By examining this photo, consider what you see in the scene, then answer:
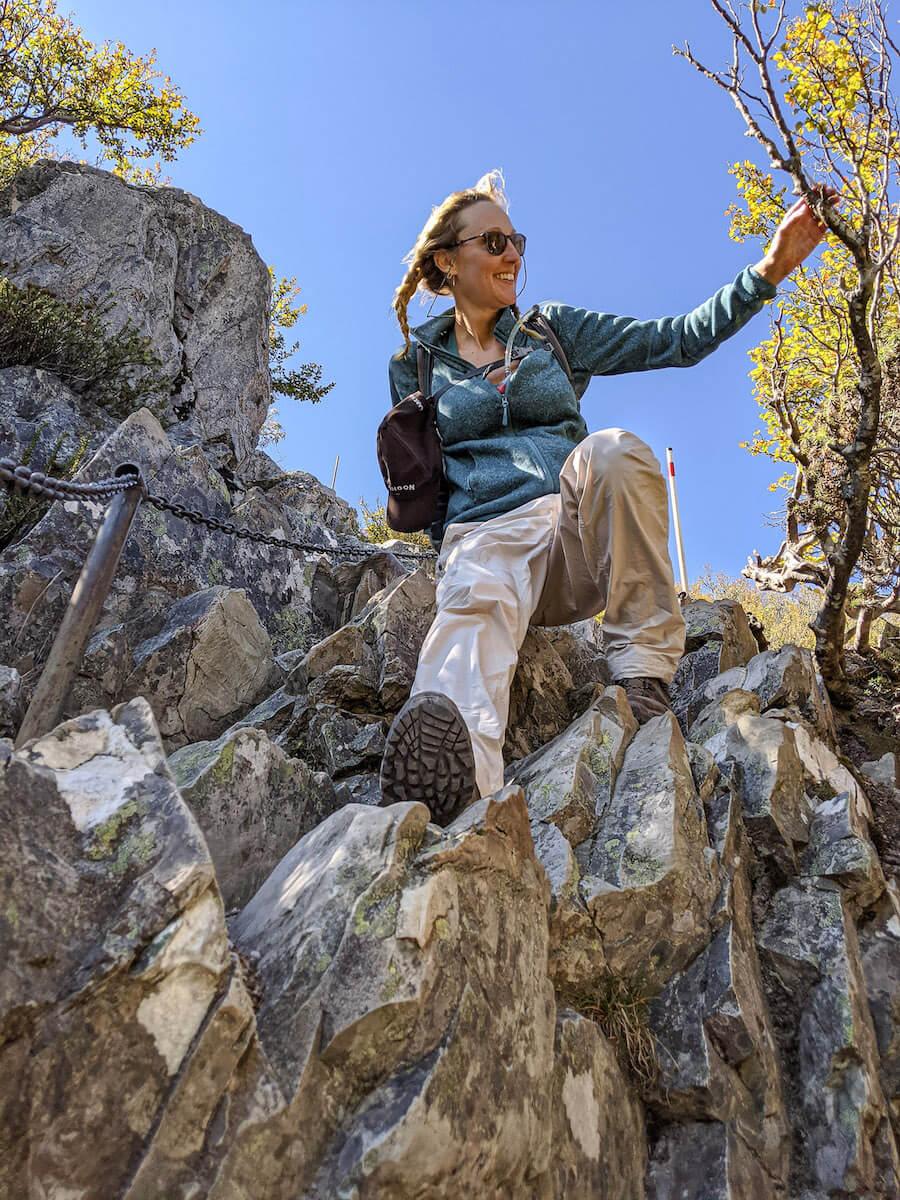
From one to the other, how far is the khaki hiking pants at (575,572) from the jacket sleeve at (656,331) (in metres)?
0.92

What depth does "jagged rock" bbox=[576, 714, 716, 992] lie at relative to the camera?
2.80m

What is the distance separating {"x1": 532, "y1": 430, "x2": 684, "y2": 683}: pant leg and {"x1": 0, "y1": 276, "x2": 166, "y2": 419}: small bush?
23.3 feet

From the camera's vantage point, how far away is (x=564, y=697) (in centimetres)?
477

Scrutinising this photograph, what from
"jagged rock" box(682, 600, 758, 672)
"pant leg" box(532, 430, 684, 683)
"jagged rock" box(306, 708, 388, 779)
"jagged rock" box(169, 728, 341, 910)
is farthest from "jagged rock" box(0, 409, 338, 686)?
"jagged rock" box(682, 600, 758, 672)

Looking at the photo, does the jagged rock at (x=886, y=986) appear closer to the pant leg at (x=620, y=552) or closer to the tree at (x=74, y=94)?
the pant leg at (x=620, y=552)

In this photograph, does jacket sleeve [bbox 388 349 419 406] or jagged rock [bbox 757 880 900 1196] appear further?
jacket sleeve [bbox 388 349 419 406]

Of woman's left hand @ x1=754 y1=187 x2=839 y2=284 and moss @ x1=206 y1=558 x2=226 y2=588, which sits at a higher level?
woman's left hand @ x1=754 y1=187 x2=839 y2=284

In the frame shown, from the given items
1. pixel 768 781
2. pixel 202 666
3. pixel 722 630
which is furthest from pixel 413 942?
pixel 722 630

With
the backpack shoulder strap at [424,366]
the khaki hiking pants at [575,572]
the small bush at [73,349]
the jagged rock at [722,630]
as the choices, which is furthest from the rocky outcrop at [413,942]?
the small bush at [73,349]

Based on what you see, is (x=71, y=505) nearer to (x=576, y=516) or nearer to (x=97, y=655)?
(x=97, y=655)

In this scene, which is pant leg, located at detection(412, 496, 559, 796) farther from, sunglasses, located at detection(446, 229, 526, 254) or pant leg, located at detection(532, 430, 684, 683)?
sunglasses, located at detection(446, 229, 526, 254)

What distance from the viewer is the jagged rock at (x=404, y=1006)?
Result: 1829 mm

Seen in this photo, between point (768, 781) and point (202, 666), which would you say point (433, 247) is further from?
point (768, 781)

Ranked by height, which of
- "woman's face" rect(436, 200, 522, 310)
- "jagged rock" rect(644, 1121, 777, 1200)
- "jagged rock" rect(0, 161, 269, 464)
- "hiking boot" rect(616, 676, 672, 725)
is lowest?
"jagged rock" rect(644, 1121, 777, 1200)
